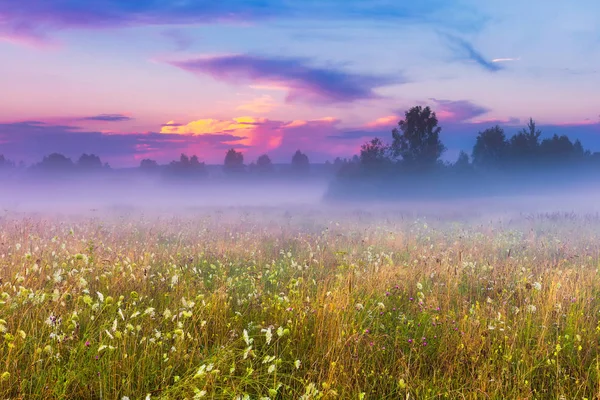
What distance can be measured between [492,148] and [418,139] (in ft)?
50.0

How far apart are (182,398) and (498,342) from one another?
3.42 metres

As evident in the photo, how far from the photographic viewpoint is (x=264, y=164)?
3996 inches

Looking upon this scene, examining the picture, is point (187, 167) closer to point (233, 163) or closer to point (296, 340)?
point (233, 163)

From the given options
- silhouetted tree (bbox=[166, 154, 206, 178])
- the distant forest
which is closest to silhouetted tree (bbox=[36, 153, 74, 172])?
silhouetted tree (bbox=[166, 154, 206, 178])

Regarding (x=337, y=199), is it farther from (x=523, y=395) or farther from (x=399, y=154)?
(x=523, y=395)

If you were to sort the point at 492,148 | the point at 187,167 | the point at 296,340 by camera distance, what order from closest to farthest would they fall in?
1. the point at 296,340
2. the point at 492,148
3. the point at 187,167

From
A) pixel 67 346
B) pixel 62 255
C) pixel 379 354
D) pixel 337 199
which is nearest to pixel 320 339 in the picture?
pixel 379 354

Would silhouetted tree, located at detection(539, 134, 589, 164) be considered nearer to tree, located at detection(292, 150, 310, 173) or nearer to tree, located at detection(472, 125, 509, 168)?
tree, located at detection(472, 125, 509, 168)

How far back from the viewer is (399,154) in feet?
159

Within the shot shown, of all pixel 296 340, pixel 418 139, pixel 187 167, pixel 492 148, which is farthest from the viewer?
pixel 187 167

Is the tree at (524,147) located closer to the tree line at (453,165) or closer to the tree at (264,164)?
the tree line at (453,165)

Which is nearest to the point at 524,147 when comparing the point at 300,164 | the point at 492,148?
the point at 492,148

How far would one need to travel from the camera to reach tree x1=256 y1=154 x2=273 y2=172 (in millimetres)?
99944

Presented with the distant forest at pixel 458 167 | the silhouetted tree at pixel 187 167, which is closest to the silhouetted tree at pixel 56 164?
the silhouetted tree at pixel 187 167
